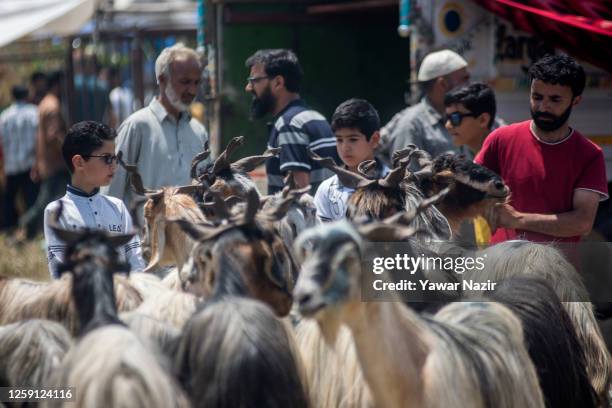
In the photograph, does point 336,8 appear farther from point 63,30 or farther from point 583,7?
point 63,30

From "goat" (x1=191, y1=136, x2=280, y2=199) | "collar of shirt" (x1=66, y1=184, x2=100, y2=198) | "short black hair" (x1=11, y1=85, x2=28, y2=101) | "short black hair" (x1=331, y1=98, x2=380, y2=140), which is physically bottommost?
"collar of shirt" (x1=66, y1=184, x2=100, y2=198)

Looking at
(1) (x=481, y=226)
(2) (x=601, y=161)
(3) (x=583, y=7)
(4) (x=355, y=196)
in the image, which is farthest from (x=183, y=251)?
(3) (x=583, y=7)

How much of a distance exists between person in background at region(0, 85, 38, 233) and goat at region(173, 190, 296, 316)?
9454 millimetres

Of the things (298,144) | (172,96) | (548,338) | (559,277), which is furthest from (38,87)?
(548,338)

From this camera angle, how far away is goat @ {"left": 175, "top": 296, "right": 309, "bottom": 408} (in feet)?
11.5

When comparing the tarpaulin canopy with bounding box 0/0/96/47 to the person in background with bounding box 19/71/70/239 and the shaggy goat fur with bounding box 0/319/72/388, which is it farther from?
the shaggy goat fur with bounding box 0/319/72/388

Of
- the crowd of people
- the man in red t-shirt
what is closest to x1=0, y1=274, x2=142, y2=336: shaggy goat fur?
the crowd of people

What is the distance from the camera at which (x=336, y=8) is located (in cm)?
935

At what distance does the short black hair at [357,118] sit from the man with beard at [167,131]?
3.59 feet

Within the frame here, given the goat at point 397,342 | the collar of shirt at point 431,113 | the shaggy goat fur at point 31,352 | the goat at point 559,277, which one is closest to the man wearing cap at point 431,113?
the collar of shirt at point 431,113

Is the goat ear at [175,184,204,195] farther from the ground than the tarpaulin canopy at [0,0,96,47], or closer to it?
closer to it

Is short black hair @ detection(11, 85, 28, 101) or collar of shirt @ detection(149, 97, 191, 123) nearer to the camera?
collar of shirt @ detection(149, 97, 191, 123)

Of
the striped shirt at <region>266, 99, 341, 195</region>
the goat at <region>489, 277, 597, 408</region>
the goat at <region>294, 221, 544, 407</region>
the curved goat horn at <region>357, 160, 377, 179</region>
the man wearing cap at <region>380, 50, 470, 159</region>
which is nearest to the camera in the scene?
the goat at <region>294, 221, 544, 407</region>

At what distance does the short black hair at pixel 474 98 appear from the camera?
6363mm
